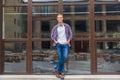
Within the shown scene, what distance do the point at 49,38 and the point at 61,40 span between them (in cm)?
60

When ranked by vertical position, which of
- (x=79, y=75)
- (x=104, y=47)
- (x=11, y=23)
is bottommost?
(x=79, y=75)

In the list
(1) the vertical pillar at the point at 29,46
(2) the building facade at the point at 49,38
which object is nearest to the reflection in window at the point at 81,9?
(2) the building facade at the point at 49,38

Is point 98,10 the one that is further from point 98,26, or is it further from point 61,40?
point 61,40

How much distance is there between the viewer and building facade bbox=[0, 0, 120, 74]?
38.0 feet

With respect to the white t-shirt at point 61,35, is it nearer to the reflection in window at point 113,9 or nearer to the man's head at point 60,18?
the man's head at point 60,18

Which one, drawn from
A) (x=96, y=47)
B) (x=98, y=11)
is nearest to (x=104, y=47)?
(x=96, y=47)

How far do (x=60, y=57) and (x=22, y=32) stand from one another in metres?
1.51

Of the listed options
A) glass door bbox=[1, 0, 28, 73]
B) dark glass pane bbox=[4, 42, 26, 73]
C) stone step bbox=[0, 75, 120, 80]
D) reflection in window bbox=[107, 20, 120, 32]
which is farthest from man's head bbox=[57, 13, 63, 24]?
stone step bbox=[0, 75, 120, 80]

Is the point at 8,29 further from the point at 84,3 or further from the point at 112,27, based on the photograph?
the point at 112,27

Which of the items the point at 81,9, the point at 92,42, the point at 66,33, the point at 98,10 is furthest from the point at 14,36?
the point at 98,10

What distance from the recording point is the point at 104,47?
11.6 m

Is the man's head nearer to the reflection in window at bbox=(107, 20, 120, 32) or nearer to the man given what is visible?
the man

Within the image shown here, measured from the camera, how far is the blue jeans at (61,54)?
11.1 metres

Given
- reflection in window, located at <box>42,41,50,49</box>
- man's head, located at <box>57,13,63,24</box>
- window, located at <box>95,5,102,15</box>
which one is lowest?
reflection in window, located at <box>42,41,50,49</box>
